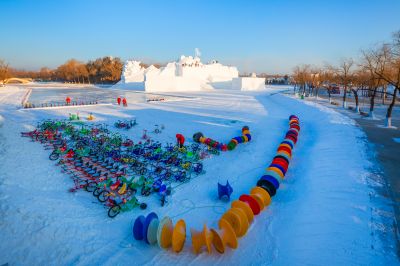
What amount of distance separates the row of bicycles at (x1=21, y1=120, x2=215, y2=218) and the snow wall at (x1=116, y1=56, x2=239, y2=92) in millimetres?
40273

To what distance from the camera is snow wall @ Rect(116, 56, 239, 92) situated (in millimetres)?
53250

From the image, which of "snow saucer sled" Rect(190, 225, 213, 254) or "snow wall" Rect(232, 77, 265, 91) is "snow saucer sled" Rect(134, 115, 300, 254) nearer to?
"snow saucer sled" Rect(190, 225, 213, 254)

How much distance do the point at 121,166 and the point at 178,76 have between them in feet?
176

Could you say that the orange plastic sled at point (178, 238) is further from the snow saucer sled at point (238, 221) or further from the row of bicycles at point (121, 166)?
the row of bicycles at point (121, 166)

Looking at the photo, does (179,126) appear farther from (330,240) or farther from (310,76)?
(310,76)

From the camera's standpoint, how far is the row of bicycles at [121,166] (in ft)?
26.0

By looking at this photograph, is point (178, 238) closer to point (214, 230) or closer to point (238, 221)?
point (214, 230)

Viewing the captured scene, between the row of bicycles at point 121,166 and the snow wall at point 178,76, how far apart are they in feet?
132

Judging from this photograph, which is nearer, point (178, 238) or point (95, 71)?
point (178, 238)

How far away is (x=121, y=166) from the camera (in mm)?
10406

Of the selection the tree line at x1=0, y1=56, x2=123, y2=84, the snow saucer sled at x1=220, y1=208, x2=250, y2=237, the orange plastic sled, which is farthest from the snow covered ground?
the tree line at x1=0, y1=56, x2=123, y2=84

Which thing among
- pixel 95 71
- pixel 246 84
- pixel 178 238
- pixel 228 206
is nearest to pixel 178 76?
pixel 246 84

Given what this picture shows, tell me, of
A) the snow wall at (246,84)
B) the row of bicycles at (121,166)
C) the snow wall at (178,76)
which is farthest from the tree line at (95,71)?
the row of bicycles at (121,166)

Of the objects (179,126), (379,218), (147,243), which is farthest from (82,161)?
(379,218)
